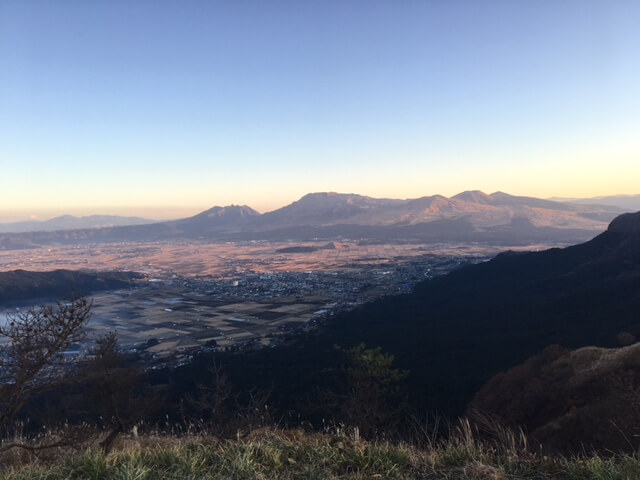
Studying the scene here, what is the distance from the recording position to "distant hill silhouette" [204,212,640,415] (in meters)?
28.5

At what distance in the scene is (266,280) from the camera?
83.3 meters

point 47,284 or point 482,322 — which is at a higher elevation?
point 47,284

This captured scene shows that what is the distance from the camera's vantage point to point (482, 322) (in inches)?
1617

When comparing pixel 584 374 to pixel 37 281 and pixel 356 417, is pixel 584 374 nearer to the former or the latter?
pixel 356 417

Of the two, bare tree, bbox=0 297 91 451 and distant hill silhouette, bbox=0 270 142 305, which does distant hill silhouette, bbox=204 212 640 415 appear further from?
distant hill silhouette, bbox=0 270 142 305

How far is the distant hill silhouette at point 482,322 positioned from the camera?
93.6ft

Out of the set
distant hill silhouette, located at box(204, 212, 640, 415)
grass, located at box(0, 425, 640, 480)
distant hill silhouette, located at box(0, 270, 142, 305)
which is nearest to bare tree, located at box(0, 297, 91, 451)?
grass, located at box(0, 425, 640, 480)

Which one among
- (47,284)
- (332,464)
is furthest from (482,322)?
(47,284)

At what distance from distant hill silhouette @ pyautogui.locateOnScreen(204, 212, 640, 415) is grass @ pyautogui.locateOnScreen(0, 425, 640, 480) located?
19323mm

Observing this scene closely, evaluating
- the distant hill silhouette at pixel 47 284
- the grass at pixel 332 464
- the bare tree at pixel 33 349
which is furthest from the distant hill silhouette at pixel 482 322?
the distant hill silhouette at pixel 47 284

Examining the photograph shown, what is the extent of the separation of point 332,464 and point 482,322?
40831 millimetres

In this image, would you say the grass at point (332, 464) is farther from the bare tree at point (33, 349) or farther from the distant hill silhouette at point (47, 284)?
the distant hill silhouette at point (47, 284)

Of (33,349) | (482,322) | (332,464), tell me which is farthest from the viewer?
(482,322)

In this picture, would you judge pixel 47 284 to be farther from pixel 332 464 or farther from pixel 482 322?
pixel 332 464
